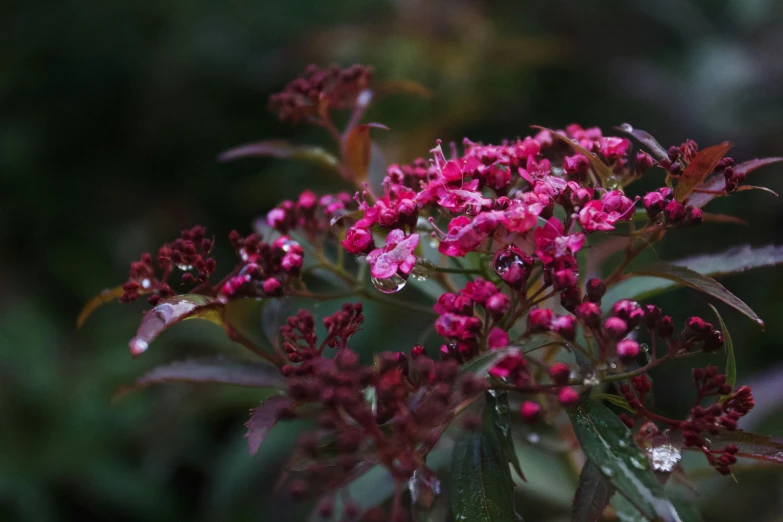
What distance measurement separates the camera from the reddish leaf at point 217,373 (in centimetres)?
140

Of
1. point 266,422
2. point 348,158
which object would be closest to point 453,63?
point 348,158

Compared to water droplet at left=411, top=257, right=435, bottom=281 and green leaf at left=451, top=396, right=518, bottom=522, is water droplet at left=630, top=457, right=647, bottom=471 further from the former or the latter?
water droplet at left=411, top=257, right=435, bottom=281

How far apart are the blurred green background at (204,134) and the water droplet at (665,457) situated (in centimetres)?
153

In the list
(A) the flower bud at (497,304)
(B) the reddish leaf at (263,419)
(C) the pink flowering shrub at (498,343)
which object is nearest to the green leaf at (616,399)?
(C) the pink flowering shrub at (498,343)

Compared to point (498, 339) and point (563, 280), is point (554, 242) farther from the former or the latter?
point (498, 339)

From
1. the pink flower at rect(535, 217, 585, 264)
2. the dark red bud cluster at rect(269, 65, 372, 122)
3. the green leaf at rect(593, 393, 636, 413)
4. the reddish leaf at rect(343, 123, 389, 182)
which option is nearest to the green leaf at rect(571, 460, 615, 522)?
the green leaf at rect(593, 393, 636, 413)

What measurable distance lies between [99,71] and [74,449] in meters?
2.26

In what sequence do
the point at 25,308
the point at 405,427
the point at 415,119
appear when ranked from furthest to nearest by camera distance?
the point at 25,308 < the point at 415,119 < the point at 405,427

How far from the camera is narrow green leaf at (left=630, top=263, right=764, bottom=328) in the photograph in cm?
105

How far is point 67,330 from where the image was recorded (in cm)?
394

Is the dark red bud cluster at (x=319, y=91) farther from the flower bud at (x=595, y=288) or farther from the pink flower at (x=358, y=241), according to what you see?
the flower bud at (x=595, y=288)

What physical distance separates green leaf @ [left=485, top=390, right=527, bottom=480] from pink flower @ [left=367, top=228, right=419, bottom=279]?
0.81ft

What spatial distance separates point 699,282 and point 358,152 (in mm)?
842

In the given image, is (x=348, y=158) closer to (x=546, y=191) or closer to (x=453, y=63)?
(x=546, y=191)
